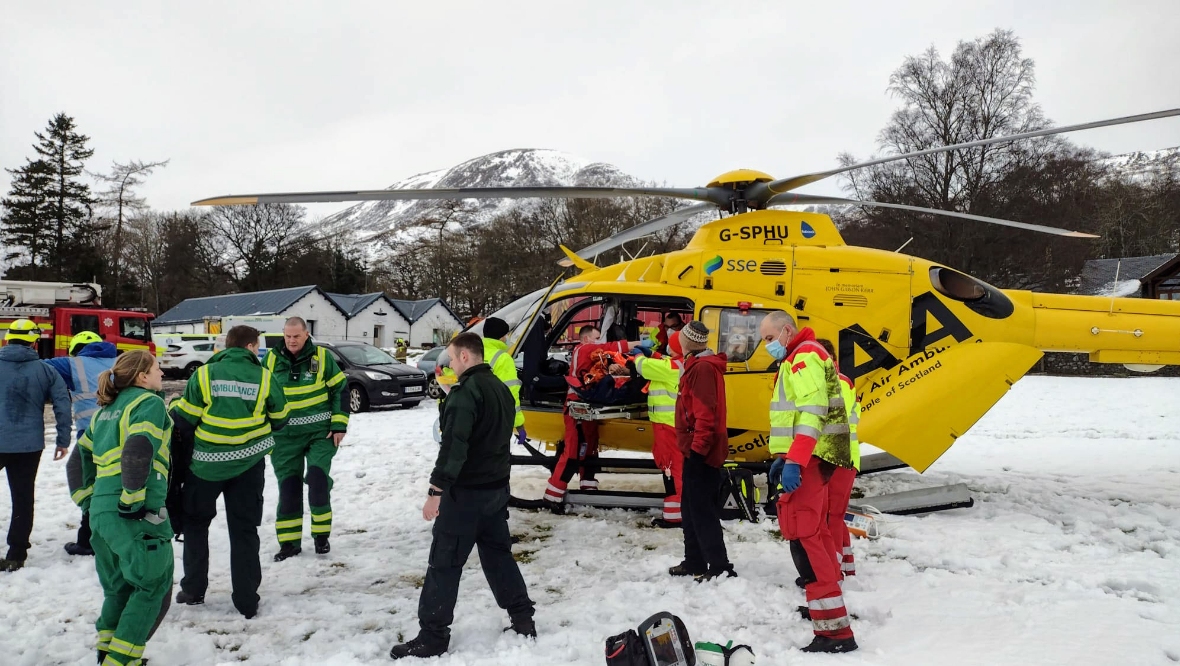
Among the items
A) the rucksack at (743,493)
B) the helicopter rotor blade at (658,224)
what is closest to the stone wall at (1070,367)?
the helicopter rotor blade at (658,224)

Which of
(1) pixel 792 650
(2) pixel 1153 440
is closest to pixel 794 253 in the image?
(1) pixel 792 650

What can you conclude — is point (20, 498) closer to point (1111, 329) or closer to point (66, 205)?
point (1111, 329)

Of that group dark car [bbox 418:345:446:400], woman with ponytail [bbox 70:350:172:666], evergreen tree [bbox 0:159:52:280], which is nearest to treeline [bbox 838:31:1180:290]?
dark car [bbox 418:345:446:400]

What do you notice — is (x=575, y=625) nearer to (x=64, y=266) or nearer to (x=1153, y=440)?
(x=1153, y=440)

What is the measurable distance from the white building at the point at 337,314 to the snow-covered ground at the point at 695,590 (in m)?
37.2

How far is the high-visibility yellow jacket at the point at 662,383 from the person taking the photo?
19.6ft

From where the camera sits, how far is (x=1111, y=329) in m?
6.68

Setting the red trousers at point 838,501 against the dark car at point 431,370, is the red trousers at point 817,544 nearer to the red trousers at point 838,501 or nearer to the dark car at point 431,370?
the red trousers at point 838,501

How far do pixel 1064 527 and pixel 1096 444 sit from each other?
5.09 meters

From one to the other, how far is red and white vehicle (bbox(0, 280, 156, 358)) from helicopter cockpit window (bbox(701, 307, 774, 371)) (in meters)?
20.6

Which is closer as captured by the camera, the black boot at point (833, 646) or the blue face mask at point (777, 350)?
the black boot at point (833, 646)

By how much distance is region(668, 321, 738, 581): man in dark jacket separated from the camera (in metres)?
4.72

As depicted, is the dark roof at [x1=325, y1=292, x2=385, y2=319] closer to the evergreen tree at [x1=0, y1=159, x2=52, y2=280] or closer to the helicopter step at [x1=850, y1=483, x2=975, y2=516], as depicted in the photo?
the evergreen tree at [x1=0, y1=159, x2=52, y2=280]

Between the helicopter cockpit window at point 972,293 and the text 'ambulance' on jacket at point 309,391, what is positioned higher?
the helicopter cockpit window at point 972,293
